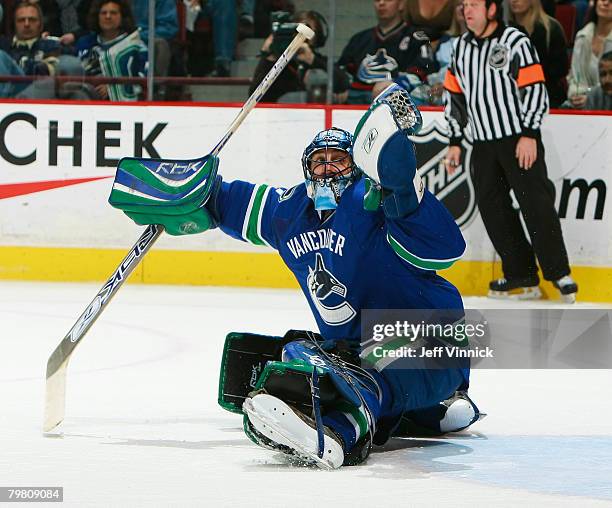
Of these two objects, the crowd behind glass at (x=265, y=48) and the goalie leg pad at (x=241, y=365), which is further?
the crowd behind glass at (x=265, y=48)

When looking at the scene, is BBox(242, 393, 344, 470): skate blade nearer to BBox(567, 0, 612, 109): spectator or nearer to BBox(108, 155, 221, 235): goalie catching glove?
BBox(108, 155, 221, 235): goalie catching glove

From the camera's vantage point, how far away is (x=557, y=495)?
9.76 feet

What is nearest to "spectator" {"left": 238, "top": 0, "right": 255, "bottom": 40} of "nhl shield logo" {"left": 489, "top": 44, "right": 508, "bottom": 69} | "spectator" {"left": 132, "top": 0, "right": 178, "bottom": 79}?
"spectator" {"left": 132, "top": 0, "right": 178, "bottom": 79}

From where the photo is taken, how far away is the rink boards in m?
7.05

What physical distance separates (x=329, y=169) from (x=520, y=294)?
364cm

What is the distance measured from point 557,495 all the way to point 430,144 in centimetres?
422

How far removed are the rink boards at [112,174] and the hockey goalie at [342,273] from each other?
126 inches

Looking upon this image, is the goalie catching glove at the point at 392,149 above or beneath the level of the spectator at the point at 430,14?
beneath

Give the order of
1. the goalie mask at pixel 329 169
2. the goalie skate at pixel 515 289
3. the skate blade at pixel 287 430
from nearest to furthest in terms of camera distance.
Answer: the skate blade at pixel 287 430 → the goalie mask at pixel 329 169 → the goalie skate at pixel 515 289

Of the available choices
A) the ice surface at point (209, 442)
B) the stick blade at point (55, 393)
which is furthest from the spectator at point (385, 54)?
the stick blade at point (55, 393)

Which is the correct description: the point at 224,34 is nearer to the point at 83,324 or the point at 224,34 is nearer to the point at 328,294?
the point at 83,324

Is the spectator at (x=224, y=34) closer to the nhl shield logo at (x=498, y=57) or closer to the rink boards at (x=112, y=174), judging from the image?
the rink boards at (x=112, y=174)

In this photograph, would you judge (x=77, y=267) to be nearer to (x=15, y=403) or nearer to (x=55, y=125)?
(x=55, y=125)

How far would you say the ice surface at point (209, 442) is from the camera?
2.95 meters
